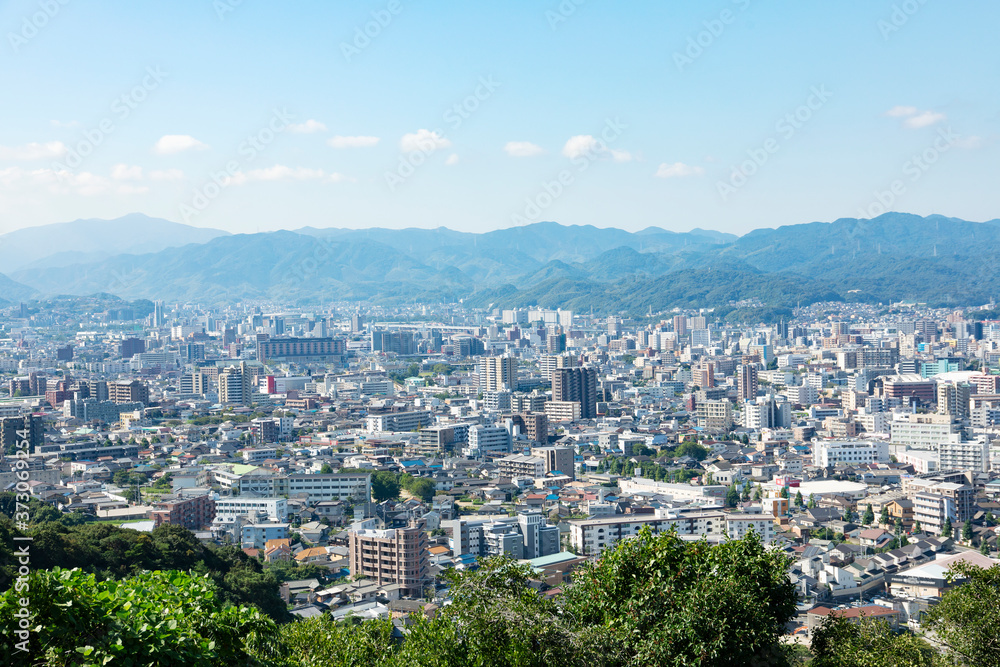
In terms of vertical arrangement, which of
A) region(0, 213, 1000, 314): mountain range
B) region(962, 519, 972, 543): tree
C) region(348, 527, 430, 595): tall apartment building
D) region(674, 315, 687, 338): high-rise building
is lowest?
region(962, 519, 972, 543): tree

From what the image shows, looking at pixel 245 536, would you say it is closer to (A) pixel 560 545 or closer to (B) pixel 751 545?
(A) pixel 560 545

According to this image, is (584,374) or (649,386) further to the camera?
(649,386)

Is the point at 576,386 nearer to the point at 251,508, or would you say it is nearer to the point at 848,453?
the point at 848,453

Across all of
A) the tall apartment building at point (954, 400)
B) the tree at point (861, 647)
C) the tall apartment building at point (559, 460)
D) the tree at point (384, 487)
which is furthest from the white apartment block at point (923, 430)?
the tree at point (861, 647)

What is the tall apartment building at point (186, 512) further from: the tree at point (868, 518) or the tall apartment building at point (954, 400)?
the tall apartment building at point (954, 400)

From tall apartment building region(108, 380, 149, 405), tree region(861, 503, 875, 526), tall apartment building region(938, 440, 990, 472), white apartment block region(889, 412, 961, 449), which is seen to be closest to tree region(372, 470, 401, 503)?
tree region(861, 503, 875, 526)

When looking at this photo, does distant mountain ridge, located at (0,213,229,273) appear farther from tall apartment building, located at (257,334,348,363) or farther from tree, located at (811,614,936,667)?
tree, located at (811,614,936,667)

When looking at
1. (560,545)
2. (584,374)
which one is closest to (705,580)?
(560,545)
